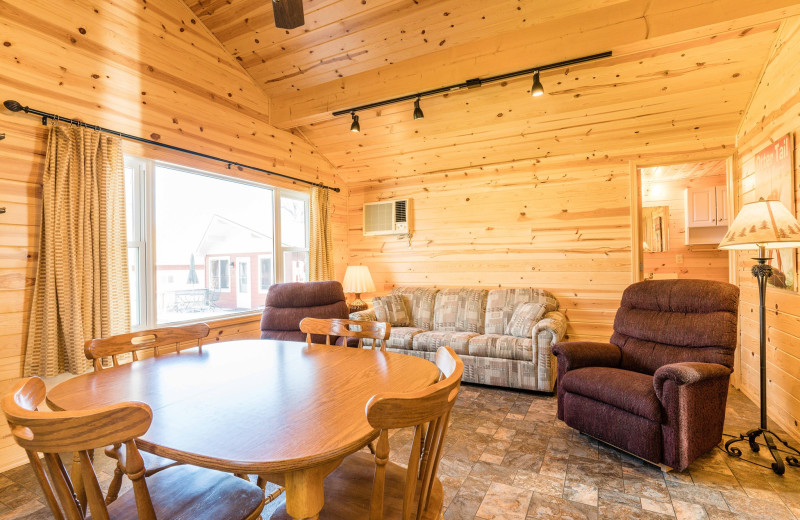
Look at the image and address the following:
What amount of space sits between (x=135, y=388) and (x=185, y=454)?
0.65 m

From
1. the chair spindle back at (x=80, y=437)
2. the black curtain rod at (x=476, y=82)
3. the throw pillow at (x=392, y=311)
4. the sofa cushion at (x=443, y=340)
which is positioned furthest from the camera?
the throw pillow at (x=392, y=311)

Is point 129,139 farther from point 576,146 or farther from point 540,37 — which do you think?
point 576,146

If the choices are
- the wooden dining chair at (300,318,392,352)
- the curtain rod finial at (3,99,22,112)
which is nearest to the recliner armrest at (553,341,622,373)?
the wooden dining chair at (300,318,392,352)

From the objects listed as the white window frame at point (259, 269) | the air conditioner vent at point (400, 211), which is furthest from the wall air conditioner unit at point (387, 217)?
the white window frame at point (259, 269)

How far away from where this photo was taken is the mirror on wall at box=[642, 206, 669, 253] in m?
5.31

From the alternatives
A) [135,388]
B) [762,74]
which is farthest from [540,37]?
[135,388]

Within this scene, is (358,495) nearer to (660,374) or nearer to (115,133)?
(660,374)

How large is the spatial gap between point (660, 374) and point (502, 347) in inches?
61.5

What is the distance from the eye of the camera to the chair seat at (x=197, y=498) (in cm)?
109

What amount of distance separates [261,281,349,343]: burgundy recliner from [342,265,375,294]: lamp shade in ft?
2.89

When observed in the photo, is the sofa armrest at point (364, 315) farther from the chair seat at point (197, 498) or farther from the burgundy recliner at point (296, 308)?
the chair seat at point (197, 498)

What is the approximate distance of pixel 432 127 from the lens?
4.13m

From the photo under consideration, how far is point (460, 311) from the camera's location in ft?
14.2

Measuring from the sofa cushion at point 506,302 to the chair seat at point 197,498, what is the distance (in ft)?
10.7
